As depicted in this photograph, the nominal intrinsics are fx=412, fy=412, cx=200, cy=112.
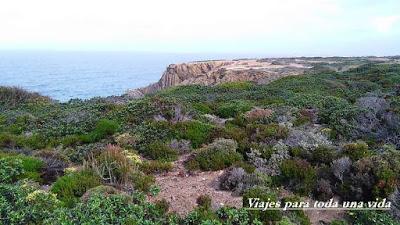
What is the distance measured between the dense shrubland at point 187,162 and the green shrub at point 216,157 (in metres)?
0.02

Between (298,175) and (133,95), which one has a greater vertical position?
(298,175)

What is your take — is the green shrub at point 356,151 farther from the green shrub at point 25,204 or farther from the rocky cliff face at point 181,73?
the rocky cliff face at point 181,73

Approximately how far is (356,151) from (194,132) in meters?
4.07

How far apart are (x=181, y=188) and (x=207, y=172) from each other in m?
1.04

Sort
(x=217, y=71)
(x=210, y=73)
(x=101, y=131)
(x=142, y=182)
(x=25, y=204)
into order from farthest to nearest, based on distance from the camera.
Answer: (x=210, y=73) < (x=217, y=71) < (x=101, y=131) < (x=142, y=182) < (x=25, y=204)

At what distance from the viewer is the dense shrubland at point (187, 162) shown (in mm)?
5859

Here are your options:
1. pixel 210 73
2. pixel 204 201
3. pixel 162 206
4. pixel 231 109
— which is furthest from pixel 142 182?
pixel 210 73

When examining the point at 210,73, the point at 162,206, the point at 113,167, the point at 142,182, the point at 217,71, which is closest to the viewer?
the point at 162,206

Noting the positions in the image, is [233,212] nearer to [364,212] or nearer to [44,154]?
[364,212]

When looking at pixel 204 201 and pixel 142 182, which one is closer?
pixel 204 201

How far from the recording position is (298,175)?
746cm

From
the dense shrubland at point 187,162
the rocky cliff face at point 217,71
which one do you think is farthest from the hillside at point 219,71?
the dense shrubland at point 187,162

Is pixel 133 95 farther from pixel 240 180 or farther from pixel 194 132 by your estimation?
pixel 240 180

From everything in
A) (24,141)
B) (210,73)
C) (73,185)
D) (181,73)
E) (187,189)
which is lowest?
(181,73)
